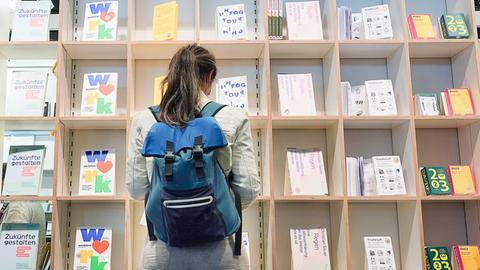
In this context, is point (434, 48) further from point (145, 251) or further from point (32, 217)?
point (32, 217)

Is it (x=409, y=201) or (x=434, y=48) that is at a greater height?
(x=434, y=48)

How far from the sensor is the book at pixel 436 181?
2918mm

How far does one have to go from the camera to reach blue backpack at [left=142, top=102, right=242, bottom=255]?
1.53m

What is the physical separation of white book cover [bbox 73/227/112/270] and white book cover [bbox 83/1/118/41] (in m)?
1.16

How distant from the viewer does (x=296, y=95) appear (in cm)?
300

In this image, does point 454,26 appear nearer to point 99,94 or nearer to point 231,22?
point 231,22

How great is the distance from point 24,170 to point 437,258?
2496mm

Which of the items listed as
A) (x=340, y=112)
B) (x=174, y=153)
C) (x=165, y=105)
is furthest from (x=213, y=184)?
(x=340, y=112)

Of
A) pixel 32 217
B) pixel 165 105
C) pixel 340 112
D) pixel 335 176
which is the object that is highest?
pixel 340 112

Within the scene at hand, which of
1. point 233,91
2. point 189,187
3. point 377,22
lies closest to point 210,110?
point 189,187

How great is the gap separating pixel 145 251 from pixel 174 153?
362 millimetres

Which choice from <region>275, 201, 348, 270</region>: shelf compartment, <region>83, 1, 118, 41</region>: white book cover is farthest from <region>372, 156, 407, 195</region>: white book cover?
<region>83, 1, 118, 41</region>: white book cover

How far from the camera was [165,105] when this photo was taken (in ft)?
5.45

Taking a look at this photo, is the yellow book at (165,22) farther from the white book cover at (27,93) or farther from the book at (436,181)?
the book at (436,181)
